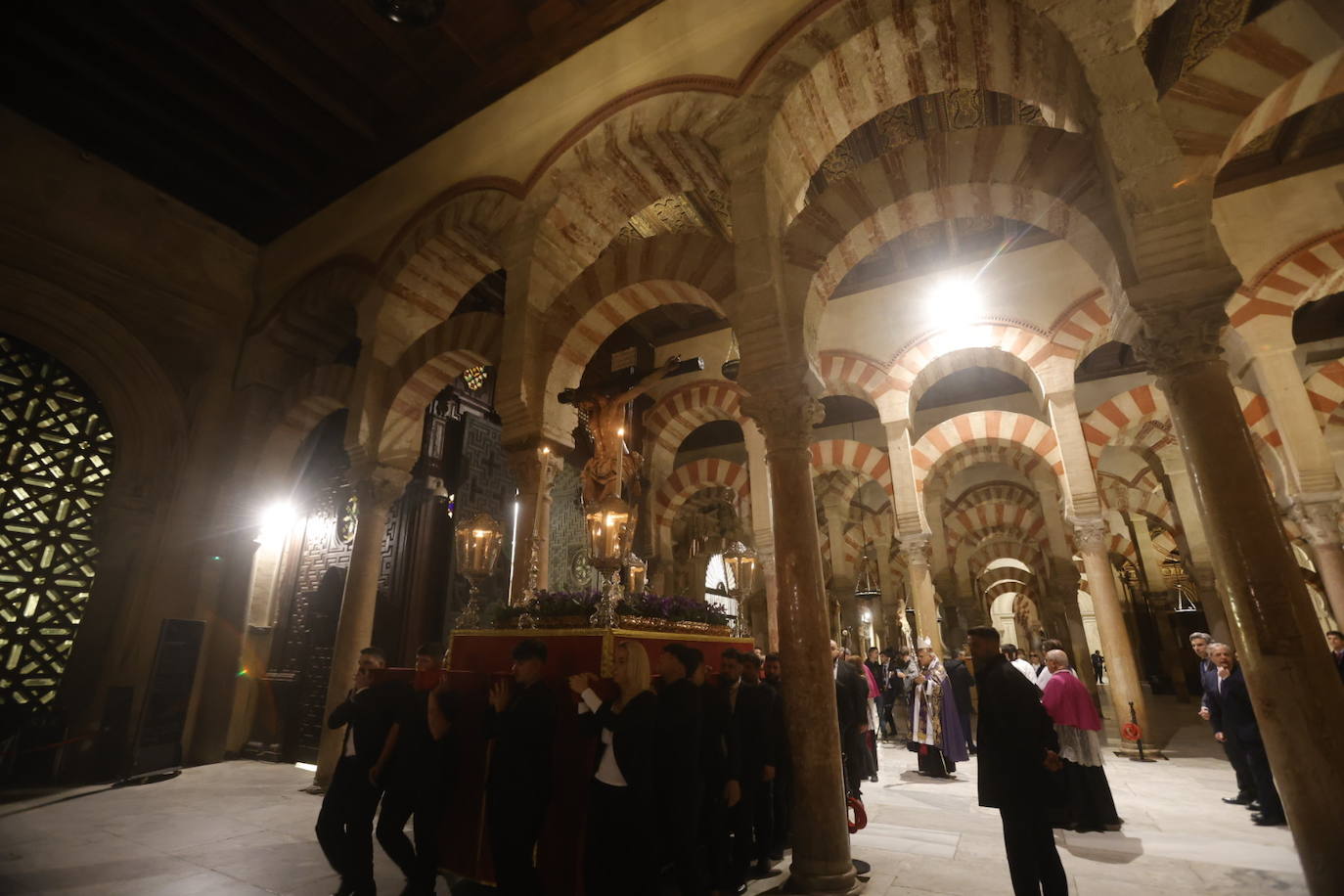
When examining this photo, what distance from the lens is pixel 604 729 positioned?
2.37m

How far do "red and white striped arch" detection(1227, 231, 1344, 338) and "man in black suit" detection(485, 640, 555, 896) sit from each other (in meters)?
7.35

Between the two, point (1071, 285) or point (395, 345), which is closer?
point (395, 345)

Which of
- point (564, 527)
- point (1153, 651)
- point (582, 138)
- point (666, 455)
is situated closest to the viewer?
point (582, 138)

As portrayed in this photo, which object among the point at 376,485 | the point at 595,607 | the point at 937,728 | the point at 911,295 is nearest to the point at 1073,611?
the point at 937,728

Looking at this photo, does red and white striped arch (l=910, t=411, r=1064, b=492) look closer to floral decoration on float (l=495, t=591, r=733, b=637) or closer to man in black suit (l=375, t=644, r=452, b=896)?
floral decoration on float (l=495, t=591, r=733, b=637)

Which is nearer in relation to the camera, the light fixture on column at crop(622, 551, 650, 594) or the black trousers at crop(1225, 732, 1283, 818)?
the black trousers at crop(1225, 732, 1283, 818)

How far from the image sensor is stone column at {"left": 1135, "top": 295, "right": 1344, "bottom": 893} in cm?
241

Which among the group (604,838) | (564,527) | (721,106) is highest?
(721,106)

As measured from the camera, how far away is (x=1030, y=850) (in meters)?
2.29

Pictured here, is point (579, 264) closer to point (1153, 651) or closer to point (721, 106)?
point (721, 106)

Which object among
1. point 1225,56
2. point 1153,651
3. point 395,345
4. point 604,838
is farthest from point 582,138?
point 1153,651

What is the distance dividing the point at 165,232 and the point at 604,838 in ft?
25.8

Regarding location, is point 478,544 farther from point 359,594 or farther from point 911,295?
point 911,295

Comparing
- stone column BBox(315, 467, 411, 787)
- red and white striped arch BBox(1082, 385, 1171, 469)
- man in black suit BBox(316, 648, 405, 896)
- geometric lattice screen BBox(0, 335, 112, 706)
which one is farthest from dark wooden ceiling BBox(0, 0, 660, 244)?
red and white striped arch BBox(1082, 385, 1171, 469)
